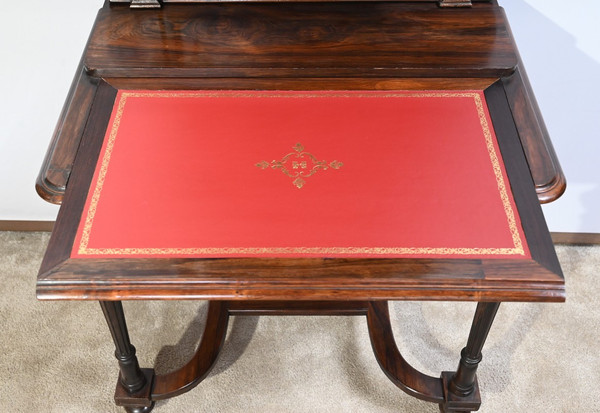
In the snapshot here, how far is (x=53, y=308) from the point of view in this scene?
5.65ft

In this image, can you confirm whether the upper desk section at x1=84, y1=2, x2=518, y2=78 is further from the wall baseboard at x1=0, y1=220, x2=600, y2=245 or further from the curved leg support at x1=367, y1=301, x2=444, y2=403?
the wall baseboard at x1=0, y1=220, x2=600, y2=245

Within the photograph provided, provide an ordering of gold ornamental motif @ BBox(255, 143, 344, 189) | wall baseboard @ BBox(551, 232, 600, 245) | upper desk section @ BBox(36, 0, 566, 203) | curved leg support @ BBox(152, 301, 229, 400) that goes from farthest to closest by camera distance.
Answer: wall baseboard @ BBox(551, 232, 600, 245), curved leg support @ BBox(152, 301, 229, 400), upper desk section @ BBox(36, 0, 566, 203), gold ornamental motif @ BBox(255, 143, 344, 189)

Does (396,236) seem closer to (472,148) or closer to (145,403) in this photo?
(472,148)

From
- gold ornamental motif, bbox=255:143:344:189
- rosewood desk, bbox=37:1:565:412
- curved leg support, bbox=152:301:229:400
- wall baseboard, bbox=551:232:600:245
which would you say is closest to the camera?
rosewood desk, bbox=37:1:565:412

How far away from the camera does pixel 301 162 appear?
41.5 inches

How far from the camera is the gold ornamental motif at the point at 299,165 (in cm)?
104

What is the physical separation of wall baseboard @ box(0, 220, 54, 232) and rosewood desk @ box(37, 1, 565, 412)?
0.71 m

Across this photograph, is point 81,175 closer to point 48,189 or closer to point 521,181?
point 48,189

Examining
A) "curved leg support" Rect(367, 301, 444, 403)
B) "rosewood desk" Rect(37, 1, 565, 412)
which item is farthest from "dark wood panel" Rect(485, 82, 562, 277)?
"curved leg support" Rect(367, 301, 444, 403)

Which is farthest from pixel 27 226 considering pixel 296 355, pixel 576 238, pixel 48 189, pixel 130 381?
pixel 576 238

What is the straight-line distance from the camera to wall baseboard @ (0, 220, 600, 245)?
1.88 meters

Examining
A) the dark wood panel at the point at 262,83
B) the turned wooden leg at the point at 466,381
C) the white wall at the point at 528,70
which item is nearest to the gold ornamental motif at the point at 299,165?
the dark wood panel at the point at 262,83

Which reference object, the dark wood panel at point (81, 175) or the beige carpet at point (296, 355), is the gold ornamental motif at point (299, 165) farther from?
the beige carpet at point (296, 355)

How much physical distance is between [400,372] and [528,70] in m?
0.69
